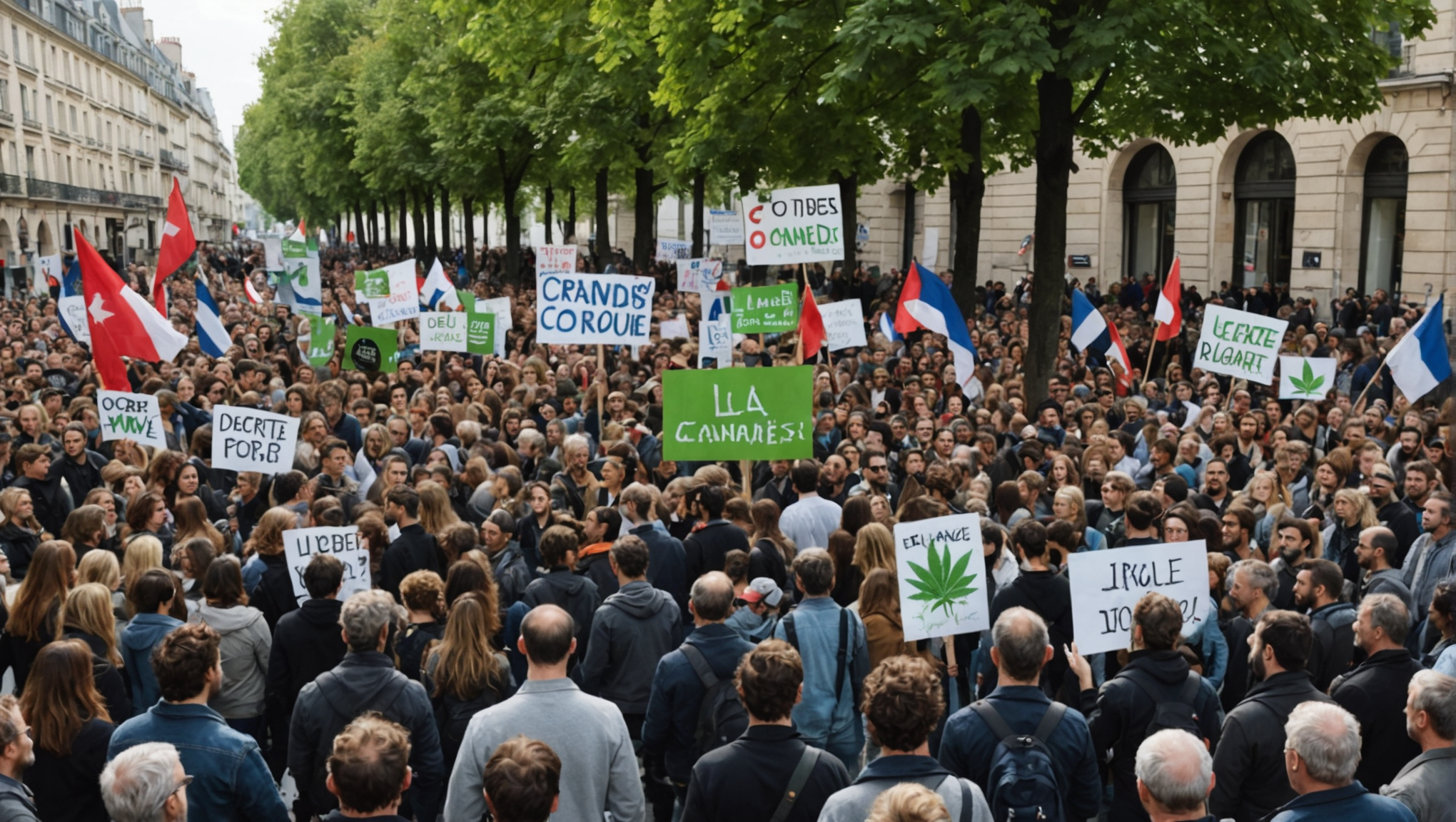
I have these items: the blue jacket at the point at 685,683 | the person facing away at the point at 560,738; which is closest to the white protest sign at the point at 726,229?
the blue jacket at the point at 685,683

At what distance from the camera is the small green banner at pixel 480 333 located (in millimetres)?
16172

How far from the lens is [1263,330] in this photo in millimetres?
13391

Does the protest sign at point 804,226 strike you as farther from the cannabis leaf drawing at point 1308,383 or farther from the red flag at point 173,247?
the red flag at point 173,247

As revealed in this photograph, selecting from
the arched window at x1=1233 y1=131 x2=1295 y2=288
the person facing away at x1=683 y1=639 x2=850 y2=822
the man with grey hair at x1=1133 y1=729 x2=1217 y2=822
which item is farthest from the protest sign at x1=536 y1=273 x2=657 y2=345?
the arched window at x1=1233 y1=131 x2=1295 y2=288

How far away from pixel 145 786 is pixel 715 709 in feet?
7.81

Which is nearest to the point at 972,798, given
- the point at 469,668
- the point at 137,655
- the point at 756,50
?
the point at 469,668

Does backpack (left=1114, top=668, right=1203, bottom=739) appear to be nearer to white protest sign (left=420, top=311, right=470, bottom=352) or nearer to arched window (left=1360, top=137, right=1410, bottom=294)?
white protest sign (left=420, top=311, right=470, bottom=352)

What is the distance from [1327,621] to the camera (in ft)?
21.8

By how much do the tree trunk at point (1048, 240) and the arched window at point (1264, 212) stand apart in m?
18.1

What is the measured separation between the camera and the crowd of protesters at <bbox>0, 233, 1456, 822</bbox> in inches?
182

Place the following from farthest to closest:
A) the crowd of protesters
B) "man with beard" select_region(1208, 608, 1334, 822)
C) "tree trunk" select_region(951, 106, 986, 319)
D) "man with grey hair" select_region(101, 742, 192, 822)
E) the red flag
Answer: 1. "tree trunk" select_region(951, 106, 986, 319)
2. the red flag
3. "man with beard" select_region(1208, 608, 1334, 822)
4. the crowd of protesters
5. "man with grey hair" select_region(101, 742, 192, 822)

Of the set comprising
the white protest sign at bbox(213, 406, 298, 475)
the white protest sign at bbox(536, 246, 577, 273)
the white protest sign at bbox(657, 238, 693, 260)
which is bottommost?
the white protest sign at bbox(213, 406, 298, 475)

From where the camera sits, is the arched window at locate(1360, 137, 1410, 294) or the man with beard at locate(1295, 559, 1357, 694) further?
the arched window at locate(1360, 137, 1410, 294)

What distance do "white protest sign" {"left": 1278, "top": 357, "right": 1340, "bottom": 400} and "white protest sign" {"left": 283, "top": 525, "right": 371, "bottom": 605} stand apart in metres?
9.28
